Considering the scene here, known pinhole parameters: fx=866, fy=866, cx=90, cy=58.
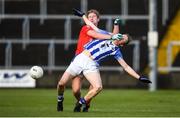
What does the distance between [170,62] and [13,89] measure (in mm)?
7038

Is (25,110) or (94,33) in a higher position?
(94,33)

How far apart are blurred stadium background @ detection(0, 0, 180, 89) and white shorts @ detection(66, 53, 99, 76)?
619 inches

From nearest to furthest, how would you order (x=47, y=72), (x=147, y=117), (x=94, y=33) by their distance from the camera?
(x=147, y=117), (x=94, y=33), (x=47, y=72)

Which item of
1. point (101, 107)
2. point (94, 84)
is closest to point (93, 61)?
point (94, 84)

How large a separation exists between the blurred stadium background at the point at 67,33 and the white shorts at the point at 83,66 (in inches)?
619

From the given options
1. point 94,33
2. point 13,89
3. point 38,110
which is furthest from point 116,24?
point 13,89

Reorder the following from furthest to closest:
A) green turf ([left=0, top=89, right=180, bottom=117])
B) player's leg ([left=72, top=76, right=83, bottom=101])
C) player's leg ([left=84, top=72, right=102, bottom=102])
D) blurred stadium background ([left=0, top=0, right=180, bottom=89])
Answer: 1. blurred stadium background ([left=0, top=0, right=180, bottom=89])
2. player's leg ([left=72, top=76, right=83, bottom=101])
3. player's leg ([left=84, top=72, right=102, bottom=102])
4. green turf ([left=0, top=89, right=180, bottom=117])

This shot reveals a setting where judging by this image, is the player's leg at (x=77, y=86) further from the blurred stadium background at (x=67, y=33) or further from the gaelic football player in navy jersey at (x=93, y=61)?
the blurred stadium background at (x=67, y=33)

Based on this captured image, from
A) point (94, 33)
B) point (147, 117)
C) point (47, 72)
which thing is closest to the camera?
point (147, 117)

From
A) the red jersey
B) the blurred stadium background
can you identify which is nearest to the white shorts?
the red jersey

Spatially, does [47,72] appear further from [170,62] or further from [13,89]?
[170,62]

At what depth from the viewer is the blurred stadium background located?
115 feet

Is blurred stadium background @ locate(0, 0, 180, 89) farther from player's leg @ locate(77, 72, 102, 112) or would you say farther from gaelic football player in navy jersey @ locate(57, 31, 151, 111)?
player's leg @ locate(77, 72, 102, 112)

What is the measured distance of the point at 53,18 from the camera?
36406 millimetres
